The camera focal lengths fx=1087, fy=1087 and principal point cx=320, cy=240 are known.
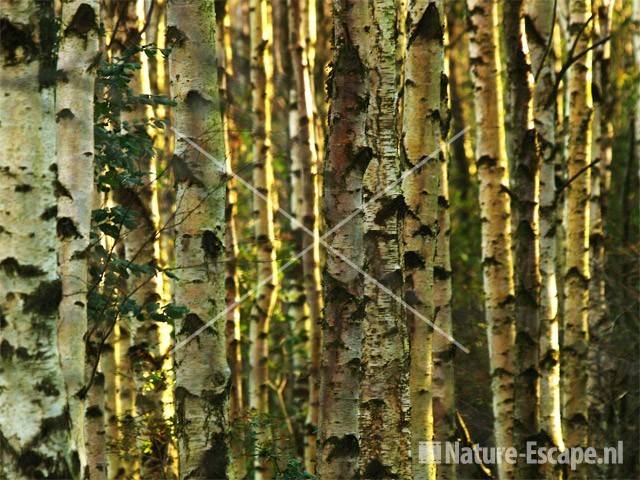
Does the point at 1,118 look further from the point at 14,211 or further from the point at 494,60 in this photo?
the point at 494,60

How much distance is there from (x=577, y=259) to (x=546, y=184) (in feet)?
5.08

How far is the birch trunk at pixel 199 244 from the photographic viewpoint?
5.60 m

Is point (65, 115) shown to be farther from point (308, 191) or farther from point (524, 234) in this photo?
point (308, 191)

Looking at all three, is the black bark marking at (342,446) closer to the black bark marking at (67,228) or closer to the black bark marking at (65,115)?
the black bark marking at (67,228)

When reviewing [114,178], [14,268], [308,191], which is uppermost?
[308,191]

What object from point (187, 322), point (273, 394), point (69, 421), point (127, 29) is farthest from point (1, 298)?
point (273, 394)

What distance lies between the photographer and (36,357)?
3.82m

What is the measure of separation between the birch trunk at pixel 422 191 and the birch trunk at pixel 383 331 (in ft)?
3.38

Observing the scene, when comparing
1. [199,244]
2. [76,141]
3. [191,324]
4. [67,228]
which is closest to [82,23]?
[76,141]

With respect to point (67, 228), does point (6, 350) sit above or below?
below

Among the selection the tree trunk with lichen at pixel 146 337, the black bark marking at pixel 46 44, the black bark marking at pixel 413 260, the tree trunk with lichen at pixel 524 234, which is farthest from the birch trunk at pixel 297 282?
the black bark marking at pixel 46 44

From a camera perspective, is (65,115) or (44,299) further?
(65,115)

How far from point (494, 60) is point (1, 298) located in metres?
6.34

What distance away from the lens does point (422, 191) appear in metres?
7.18
